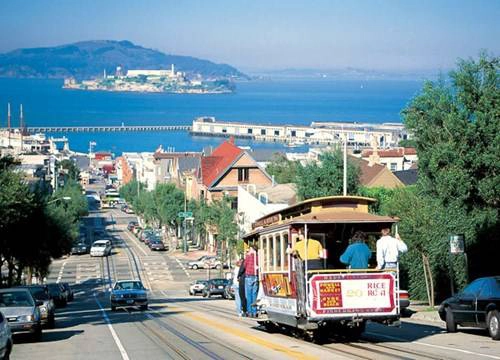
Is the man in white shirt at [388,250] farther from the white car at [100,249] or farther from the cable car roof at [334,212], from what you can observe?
the white car at [100,249]

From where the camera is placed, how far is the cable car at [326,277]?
66.8 ft

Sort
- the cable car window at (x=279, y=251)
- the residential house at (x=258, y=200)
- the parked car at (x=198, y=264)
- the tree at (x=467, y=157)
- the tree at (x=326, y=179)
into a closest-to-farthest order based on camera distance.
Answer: the cable car window at (x=279, y=251) → the tree at (x=467, y=157) → the tree at (x=326, y=179) → the residential house at (x=258, y=200) → the parked car at (x=198, y=264)

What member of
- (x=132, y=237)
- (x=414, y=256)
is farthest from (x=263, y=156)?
(x=414, y=256)

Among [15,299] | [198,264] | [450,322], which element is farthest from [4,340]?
[198,264]

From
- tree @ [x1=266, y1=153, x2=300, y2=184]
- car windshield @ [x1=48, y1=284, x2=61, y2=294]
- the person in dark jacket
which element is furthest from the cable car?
tree @ [x1=266, y1=153, x2=300, y2=184]

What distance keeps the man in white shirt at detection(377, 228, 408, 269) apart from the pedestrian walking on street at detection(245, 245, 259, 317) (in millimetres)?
4868

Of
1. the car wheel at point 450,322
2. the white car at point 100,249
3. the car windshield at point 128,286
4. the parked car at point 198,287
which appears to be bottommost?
the parked car at point 198,287

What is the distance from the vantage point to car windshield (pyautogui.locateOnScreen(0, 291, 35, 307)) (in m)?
26.8

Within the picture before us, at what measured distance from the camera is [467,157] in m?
37.0

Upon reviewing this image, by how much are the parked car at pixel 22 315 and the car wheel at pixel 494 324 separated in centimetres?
1079

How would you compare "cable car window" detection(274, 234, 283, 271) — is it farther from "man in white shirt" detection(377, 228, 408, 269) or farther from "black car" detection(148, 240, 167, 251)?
"black car" detection(148, 240, 167, 251)

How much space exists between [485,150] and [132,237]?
90333 mm

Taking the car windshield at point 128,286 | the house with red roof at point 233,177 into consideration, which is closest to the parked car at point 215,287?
the car windshield at point 128,286

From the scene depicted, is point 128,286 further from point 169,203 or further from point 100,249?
point 169,203
